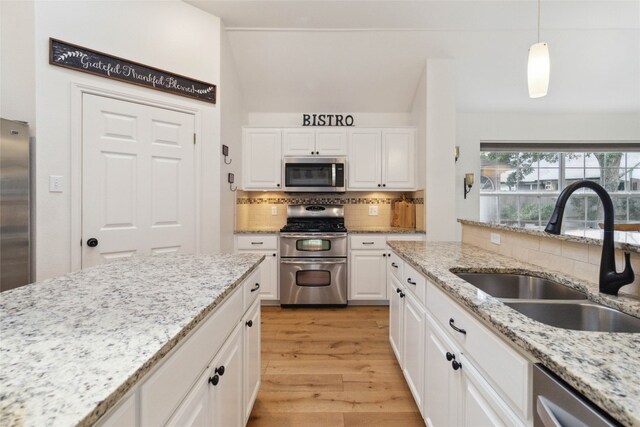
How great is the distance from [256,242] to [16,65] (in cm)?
241

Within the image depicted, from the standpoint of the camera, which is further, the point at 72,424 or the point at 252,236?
the point at 252,236

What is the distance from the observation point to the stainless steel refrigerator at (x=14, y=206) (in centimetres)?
188

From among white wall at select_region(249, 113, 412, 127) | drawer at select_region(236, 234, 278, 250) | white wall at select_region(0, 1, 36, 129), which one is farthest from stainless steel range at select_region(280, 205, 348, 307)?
white wall at select_region(0, 1, 36, 129)

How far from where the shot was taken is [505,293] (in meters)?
1.41

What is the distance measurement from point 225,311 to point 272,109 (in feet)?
10.6

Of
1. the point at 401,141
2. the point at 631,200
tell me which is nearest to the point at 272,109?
the point at 401,141

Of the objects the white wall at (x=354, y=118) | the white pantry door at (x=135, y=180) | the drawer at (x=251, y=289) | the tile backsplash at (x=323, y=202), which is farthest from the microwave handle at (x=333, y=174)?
the drawer at (x=251, y=289)

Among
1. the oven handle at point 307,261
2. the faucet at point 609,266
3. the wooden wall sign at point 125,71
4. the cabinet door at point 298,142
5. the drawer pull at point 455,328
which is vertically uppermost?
the wooden wall sign at point 125,71

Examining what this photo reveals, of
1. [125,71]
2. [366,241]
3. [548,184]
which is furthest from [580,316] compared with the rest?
[548,184]

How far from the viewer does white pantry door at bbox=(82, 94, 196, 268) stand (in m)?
2.26

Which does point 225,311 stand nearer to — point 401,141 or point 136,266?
point 136,266

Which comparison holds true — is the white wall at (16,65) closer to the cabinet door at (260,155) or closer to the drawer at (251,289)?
the cabinet door at (260,155)

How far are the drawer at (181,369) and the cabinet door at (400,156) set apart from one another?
2868mm

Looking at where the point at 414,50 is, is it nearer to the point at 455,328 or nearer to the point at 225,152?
the point at 225,152
